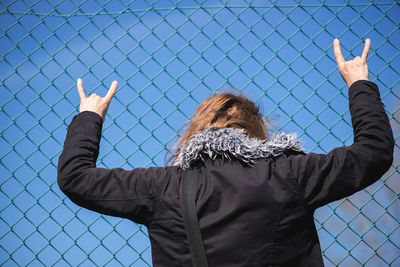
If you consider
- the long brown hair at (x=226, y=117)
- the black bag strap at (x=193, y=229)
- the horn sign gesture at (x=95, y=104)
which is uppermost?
the horn sign gesture at (x=95, y=104)

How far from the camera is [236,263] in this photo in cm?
117

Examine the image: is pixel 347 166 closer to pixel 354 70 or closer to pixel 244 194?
pixel 244 194

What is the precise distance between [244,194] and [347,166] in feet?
1.21

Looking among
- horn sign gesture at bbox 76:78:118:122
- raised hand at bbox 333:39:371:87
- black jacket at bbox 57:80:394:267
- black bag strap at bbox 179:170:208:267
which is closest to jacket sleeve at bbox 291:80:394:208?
black jacket at bbox 57:80:394:267

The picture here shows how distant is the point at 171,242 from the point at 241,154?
0.39m

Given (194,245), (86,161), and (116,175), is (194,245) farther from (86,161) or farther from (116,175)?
(86,161)

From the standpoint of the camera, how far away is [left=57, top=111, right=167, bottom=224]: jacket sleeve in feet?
4.08

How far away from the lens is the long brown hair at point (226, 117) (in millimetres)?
1430

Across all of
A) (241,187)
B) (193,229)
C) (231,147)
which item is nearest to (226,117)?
(231,147)

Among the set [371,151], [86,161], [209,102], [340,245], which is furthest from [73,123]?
[340,245]

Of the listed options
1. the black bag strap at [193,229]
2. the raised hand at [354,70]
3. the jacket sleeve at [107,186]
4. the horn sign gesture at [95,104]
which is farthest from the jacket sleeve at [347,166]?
the horn sign gesture at [95,104]

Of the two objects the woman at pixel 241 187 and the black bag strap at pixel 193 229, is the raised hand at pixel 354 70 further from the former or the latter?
the black bag strap at pixel 193 229

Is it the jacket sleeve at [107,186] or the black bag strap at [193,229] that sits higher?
the jacket sleeve at [107,186]

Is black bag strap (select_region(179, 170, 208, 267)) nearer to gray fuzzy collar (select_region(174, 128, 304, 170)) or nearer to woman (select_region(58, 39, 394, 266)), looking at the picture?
woman (select_region(58, 39, 394, 266))
